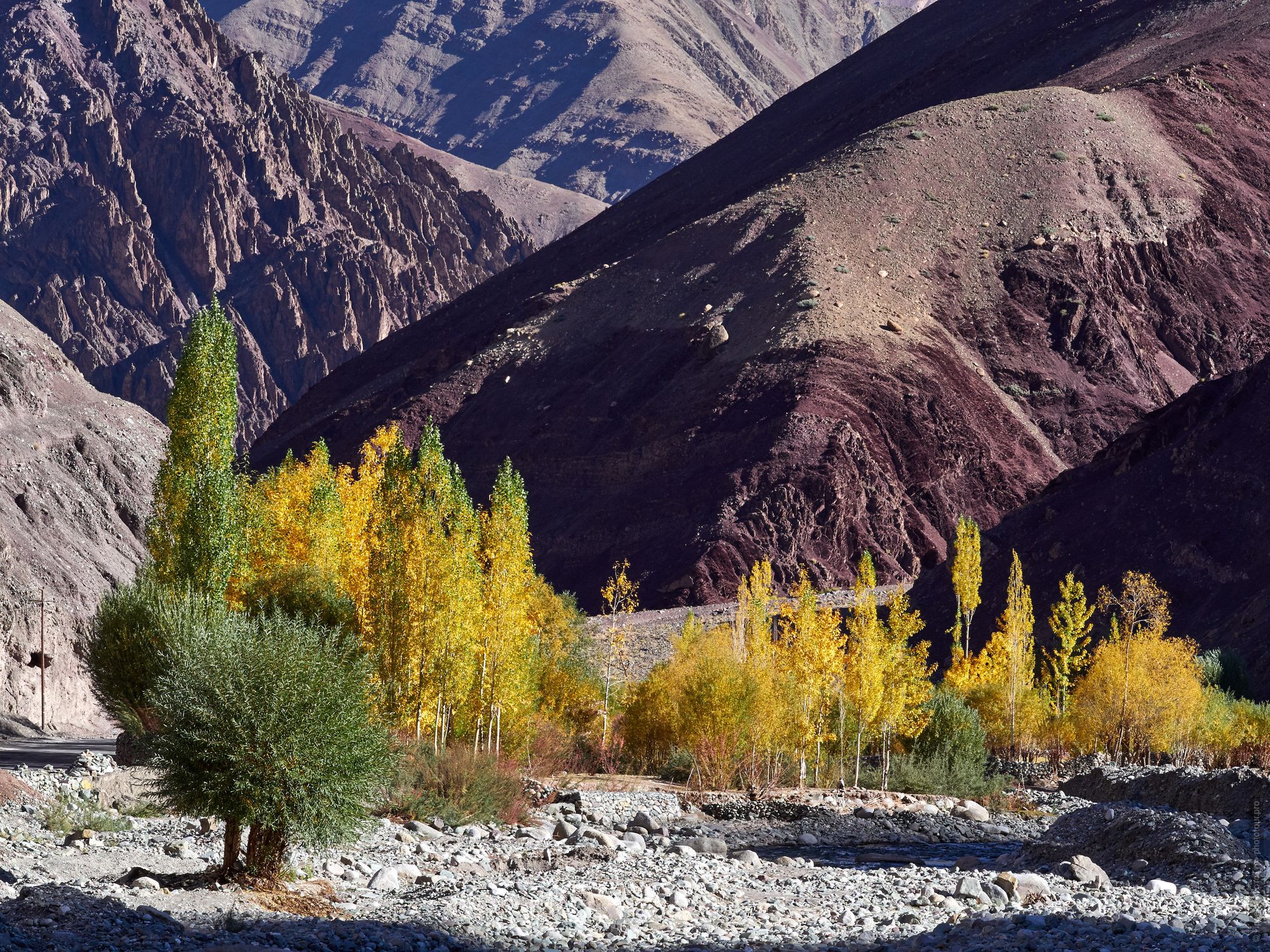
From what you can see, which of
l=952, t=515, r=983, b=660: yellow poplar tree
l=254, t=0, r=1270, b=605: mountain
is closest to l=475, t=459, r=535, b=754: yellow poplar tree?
l=952, t=515, r=983, b=660: yellow poplar tree

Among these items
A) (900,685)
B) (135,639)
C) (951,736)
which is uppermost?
(135,639)

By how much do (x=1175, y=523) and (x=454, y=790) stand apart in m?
42.8

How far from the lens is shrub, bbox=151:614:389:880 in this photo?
16188mm

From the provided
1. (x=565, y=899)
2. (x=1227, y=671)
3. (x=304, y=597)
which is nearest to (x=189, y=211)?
(x=1227, y=671)

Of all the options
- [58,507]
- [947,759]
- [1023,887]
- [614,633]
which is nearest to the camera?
[1023,887]

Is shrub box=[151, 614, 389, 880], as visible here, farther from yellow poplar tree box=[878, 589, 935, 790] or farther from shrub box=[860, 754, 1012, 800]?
shrub box=[860, 754, 1012, 800]

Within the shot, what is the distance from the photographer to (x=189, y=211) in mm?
177125

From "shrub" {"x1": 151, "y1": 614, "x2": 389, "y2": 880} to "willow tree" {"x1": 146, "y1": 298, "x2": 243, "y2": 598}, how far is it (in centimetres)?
1296

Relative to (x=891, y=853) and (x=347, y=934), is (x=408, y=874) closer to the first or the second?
(x=347, y=934)

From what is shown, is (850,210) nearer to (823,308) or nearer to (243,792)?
(823,308)

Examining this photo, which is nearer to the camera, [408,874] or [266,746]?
[266,746]

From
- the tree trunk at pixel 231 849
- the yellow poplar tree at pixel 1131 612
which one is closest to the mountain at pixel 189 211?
the yellow poplar tree at pixel 1131 612

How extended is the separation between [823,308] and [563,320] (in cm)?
2063

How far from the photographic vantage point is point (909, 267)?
87.4 meters
